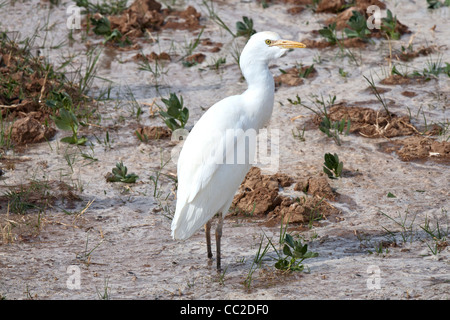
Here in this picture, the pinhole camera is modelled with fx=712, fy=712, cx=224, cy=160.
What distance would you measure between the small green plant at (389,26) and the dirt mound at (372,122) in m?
1.97

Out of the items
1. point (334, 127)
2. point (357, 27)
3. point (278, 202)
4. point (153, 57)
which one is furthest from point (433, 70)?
point (153, 57)

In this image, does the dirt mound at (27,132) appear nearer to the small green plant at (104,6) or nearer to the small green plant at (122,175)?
the small green plant at (122,175)

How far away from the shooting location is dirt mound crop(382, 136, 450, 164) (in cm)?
615

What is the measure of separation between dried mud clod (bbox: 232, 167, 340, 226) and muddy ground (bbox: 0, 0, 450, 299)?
0.01 meters

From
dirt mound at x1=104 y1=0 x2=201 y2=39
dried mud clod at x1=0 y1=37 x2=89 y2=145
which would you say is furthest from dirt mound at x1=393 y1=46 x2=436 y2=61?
dried mud clod at x1=0 y1=37 x2=89 y2=145

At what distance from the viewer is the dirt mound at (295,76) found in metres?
7.69

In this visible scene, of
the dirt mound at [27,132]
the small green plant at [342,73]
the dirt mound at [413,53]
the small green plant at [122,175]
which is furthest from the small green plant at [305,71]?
the dirt mound at [27,132]

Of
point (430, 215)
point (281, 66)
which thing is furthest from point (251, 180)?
point (281, 66)

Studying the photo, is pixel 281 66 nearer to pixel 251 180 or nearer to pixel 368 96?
pixel 368 96

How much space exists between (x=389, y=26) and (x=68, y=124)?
4.13m

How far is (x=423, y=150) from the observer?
20.4 feet

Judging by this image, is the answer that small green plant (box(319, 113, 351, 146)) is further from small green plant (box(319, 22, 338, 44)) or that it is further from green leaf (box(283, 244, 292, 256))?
green leaf (box(283, 244, 292, 256))

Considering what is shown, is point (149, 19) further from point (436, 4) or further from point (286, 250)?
point (286, 250)

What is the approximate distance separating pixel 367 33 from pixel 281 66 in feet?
3.83
